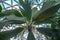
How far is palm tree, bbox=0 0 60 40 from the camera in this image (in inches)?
310

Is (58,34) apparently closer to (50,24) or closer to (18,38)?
(50,24)

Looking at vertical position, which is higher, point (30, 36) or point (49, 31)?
point (49, 31)

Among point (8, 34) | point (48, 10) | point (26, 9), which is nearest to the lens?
point (48, 10)

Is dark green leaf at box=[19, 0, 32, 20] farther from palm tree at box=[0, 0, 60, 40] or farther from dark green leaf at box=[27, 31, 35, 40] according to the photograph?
dark green leaf at box=[27, 31, 35, 40]

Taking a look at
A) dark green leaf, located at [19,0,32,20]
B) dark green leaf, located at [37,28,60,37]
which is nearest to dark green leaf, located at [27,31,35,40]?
dark green leaf, located at [37,28,60,37]

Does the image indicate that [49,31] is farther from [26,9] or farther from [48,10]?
[26,9]

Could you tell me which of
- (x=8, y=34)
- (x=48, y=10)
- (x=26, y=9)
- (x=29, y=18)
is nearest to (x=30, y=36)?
(x=29, y=18)

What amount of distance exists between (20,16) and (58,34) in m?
1.56

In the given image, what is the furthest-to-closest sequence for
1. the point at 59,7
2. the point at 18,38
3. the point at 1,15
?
the point at 18,38 → the point at 1,15 → the point at 59,7

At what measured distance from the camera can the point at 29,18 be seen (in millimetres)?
8258

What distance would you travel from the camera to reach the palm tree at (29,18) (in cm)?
788

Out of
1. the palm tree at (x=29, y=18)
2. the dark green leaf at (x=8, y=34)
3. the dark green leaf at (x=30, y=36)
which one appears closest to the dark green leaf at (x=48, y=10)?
the palm tree at (x=29, y=18)

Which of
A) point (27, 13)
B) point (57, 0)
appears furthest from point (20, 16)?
point (57, 0)

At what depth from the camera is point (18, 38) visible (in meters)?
A: 8.81
